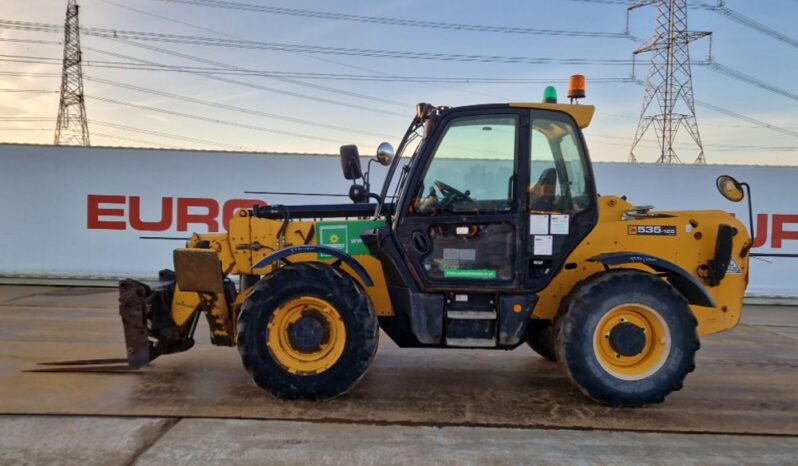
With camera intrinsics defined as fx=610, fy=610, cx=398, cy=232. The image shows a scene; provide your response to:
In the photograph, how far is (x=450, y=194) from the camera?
15.4 feet

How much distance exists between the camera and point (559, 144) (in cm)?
483

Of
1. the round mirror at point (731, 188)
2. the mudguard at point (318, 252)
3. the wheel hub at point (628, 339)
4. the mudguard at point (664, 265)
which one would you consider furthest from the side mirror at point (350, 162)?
the round mirror at point (731, 188)

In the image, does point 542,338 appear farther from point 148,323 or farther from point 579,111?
point 148,323

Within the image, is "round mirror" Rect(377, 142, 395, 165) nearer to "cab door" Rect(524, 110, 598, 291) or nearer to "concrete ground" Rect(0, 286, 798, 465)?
"cab door" Rect(524, 110, 598, 291)

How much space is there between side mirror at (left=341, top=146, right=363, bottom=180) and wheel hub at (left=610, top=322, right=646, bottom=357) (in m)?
2.35

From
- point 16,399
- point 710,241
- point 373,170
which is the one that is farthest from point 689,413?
point 373,170

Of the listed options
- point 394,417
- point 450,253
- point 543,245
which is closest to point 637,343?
point 543,245

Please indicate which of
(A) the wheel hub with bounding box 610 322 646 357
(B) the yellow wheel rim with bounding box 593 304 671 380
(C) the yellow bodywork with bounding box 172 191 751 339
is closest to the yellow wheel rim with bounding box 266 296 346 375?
(C) the yellow bodywork with bounding box 172 191 751 339

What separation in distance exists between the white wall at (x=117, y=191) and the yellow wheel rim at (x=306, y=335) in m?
6.86

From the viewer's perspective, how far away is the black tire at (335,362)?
450 centimetres

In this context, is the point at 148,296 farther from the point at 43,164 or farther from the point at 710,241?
the point at 43,164

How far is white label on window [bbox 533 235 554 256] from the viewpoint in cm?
467

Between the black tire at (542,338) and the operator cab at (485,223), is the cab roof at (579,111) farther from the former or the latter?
the black tire at (542,338)

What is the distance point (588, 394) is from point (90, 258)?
9.84 m
